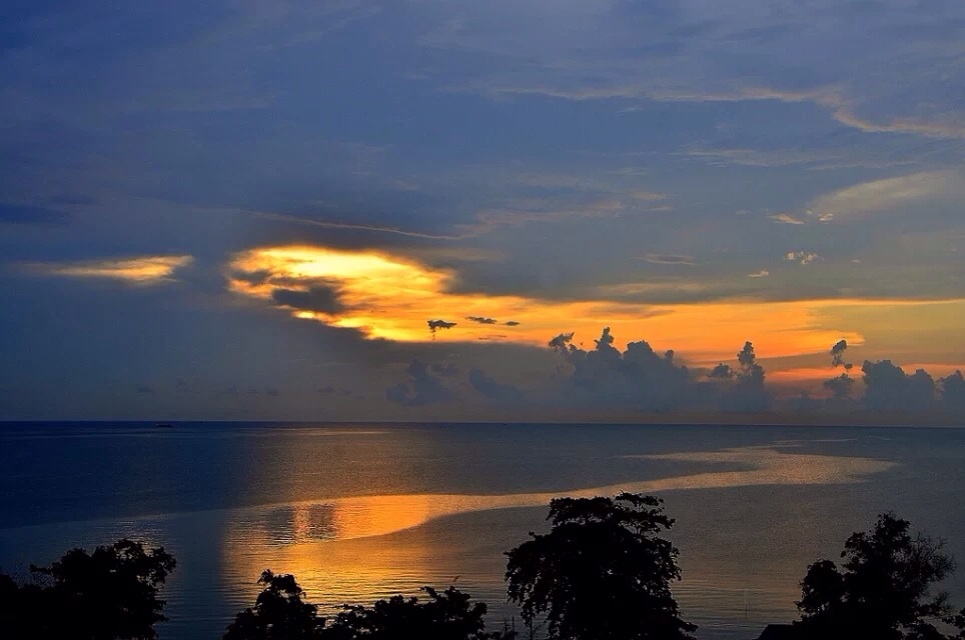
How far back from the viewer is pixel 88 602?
89.2ft

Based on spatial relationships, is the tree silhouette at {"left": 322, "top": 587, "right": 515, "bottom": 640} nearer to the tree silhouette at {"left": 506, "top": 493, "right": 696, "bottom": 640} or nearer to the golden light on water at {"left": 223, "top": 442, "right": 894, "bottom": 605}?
the tree silhouette at {"left": 506, "top": 493, "right": 696, "bottom": 640}

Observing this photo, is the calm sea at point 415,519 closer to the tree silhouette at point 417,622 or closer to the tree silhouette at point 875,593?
the tree silhouette at point 875,593

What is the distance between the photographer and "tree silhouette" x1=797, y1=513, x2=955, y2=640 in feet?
93.9

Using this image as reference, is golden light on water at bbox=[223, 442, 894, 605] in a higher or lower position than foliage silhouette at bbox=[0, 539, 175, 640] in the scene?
lower

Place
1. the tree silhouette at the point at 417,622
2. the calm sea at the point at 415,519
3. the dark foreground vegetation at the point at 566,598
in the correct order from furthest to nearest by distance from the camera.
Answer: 1. the calm sea at the point at 415,519
2. the dark foreground vegetation at the point at 566,598
3. the tree silhouette at the point at 417,622

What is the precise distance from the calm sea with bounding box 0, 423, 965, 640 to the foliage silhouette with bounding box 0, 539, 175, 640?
20996 mm

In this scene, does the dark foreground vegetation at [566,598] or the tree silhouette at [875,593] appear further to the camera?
the tree silhouette at [875,593]

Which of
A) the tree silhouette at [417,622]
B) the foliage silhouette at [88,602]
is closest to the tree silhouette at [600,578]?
the tree silhouette at [417,622]

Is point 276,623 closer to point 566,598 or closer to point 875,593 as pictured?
point 566,598

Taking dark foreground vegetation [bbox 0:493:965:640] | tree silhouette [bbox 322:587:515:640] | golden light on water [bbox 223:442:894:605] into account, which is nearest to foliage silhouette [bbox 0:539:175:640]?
dark foreground vegetation [bbox 0:493:965:640]

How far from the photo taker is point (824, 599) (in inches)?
1171

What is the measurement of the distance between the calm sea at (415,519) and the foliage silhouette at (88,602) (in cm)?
2100

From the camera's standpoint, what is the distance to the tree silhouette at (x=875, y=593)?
28.6m

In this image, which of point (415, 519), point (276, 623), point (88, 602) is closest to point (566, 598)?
point (276, 623)
